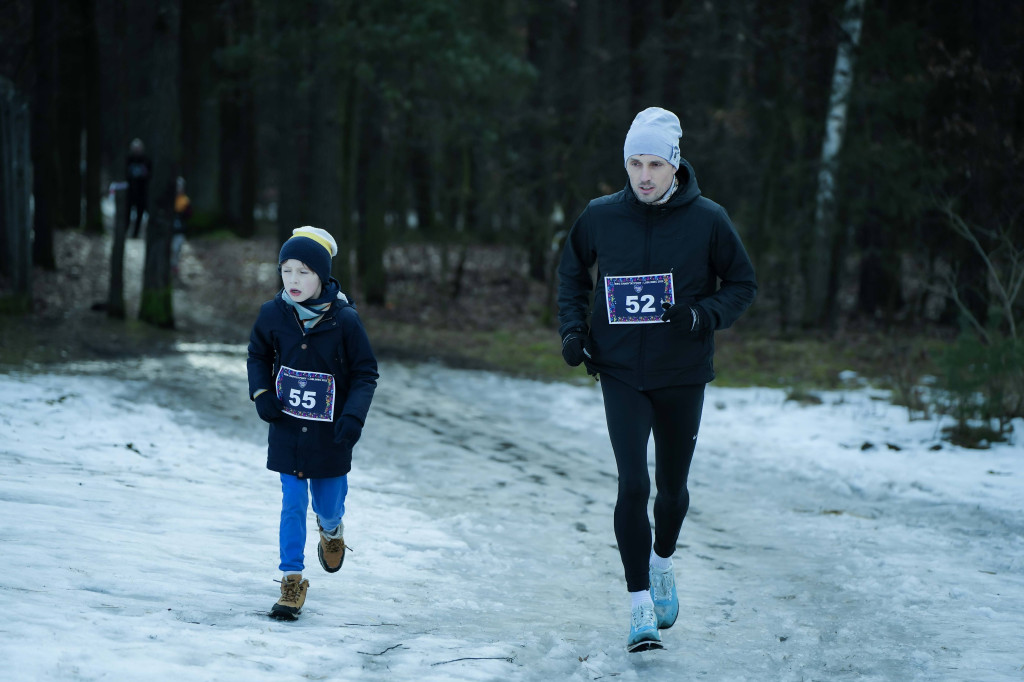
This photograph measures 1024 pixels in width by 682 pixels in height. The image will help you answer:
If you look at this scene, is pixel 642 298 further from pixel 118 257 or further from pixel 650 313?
pixel 118 257

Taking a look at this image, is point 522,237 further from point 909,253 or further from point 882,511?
point 882,511

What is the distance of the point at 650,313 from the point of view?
470 cm

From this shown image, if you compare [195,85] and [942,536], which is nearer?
[942,536]

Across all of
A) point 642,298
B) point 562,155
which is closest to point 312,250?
point 642,298

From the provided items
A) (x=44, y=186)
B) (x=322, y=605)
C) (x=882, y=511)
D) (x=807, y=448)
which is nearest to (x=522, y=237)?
(x=44, y=186)

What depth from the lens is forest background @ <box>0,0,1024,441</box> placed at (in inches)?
571

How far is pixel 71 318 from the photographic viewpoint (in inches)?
589

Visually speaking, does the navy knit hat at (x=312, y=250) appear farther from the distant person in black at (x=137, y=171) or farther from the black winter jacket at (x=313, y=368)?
the distant person in black at (x=137, y=171)

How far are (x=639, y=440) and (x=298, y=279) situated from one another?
1689mm

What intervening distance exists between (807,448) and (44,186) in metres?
15.5

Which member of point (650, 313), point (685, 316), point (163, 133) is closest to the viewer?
point (685, 316)

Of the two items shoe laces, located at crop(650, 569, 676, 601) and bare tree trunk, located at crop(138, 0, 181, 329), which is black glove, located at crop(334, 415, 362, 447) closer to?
shoe laces, located at crop(650, 569, 676, 601)

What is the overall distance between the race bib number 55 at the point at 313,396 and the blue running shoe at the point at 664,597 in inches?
67.3

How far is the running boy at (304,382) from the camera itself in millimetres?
4805
